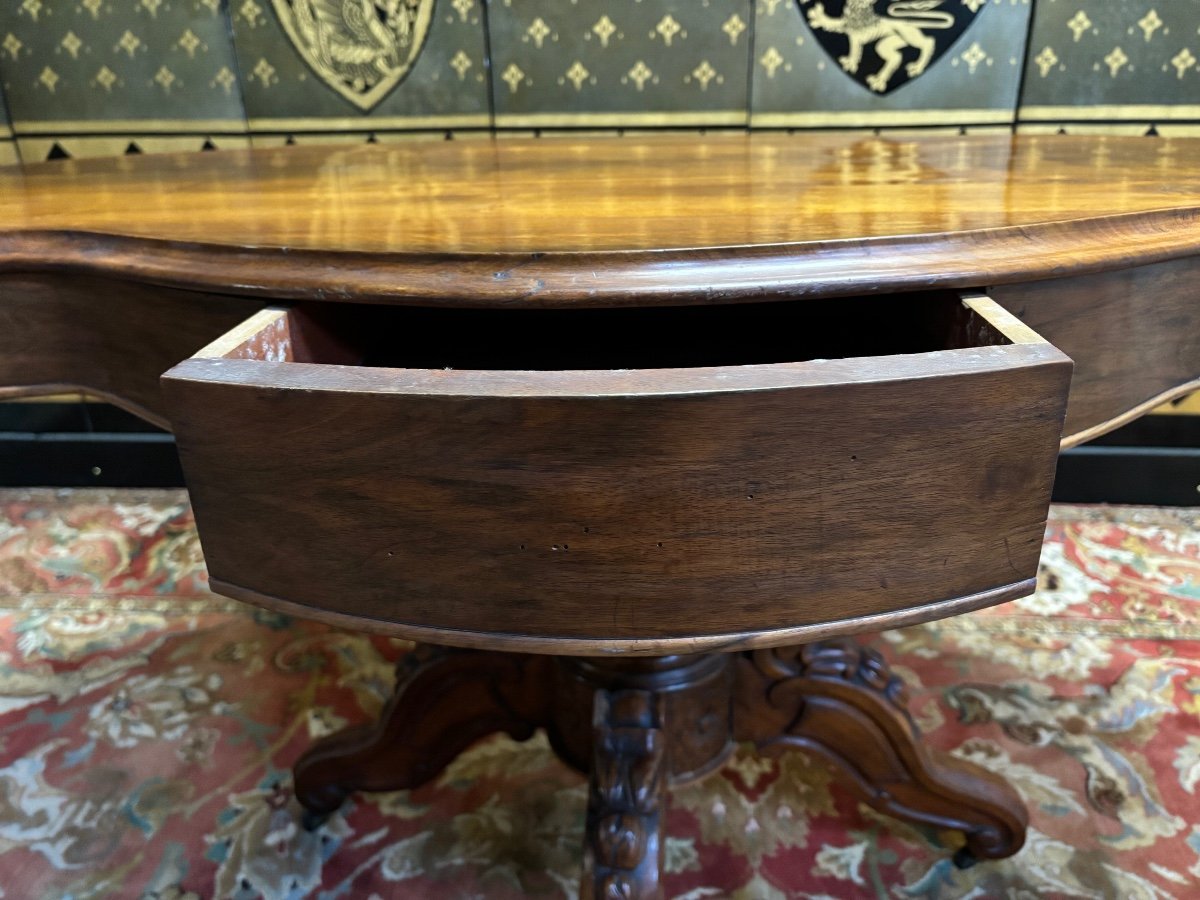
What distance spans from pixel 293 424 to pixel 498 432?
8 centimetres

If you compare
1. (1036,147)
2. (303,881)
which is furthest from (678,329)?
(303,881)

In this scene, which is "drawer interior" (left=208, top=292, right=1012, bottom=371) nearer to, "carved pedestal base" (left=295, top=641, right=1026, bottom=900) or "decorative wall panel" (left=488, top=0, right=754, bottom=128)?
"carved pedestal base" (left=295, top=641, right=1026, bottom=900)

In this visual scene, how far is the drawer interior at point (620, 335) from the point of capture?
467 millimetres

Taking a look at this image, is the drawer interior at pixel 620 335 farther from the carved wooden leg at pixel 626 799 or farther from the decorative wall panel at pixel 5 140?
the decorative wall panel at pixel 5 140

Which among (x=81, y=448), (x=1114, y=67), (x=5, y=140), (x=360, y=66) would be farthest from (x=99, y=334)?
(x=1114, y=67)

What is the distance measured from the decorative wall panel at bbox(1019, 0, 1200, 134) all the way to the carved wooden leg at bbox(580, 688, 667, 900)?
962 millimetres

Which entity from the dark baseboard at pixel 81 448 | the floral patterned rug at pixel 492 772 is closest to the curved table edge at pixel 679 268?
the floral patterned rug at pixel 492 772

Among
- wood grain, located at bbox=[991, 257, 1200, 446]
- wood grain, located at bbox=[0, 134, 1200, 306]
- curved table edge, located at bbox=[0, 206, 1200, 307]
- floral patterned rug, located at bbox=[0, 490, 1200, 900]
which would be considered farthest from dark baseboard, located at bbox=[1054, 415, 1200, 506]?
curved table edge, located at bbox=[0, 206, 1200, 307]

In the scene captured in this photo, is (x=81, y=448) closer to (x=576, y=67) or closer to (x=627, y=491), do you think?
(x=576, y=67)

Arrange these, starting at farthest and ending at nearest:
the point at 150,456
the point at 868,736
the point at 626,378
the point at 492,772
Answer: the point at 150,456 → the point at 492,772 → the point at 868,736 → the point at 626,378

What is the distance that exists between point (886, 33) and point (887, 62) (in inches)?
1.3

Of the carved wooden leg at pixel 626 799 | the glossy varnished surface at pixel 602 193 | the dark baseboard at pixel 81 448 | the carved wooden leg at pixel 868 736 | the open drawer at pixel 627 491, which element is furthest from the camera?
the dark baseboard at pixel 81 448

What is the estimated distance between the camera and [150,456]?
1454 mm

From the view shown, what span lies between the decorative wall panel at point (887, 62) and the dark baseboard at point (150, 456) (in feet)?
1.71
